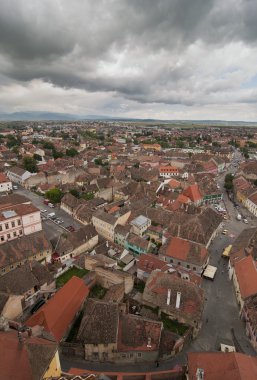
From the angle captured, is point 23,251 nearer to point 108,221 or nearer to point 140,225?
point 108,221

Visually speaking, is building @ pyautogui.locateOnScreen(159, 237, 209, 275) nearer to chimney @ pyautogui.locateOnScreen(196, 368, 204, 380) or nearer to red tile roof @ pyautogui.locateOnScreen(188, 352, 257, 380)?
red tile roof @ pyautogui.locateOnScreen(188, 352, 257, 380)

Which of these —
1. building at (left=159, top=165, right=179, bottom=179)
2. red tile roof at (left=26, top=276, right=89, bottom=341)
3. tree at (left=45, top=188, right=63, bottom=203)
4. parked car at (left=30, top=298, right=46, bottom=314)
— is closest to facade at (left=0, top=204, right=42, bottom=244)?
parked car at (left=30, top=298, right=46, bottom=314)

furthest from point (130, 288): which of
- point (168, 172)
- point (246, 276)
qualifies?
point (168, 172)

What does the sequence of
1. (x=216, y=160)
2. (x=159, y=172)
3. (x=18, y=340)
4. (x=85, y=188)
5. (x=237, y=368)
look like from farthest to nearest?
(x=216, y=160)
(x=159, y=172)
(x=85, y=188)
(x=237, y=368)
(x=18, y=340)

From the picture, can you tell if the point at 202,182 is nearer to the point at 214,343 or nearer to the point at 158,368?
the point at 214,343

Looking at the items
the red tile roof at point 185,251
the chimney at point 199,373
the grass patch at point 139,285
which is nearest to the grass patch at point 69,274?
the grass patch at point 139,285

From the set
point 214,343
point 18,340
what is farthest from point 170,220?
point 18,340

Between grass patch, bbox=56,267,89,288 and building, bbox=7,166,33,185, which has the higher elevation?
building, bbox=7,166,33,185
